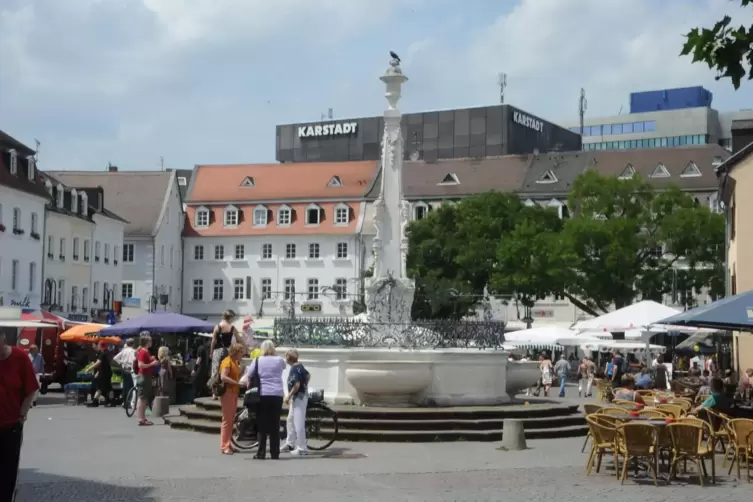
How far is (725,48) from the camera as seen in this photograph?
30.6 feet

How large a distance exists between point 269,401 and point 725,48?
1000 cm

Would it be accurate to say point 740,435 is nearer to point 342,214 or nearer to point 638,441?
point 638,441

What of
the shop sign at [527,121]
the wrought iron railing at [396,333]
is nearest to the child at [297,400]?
the wrought iron railing at [396,333]

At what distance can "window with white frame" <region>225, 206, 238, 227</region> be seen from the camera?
3482 inches

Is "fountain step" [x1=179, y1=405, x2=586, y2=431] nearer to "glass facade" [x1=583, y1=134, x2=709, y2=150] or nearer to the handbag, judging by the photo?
the handbag

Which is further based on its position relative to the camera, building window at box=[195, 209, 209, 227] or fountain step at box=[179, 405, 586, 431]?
building window at box=[195, 209, 209, 227]

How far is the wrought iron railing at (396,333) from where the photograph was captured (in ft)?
75.6

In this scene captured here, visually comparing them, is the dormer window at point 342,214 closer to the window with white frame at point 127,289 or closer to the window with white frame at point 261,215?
the window with white frame at point 261,215

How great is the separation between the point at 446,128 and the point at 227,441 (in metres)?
85.8

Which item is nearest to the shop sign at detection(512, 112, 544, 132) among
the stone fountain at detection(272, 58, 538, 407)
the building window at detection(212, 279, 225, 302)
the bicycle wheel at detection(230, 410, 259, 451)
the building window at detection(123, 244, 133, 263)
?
the building window at detection(212, 279, 225, 302)

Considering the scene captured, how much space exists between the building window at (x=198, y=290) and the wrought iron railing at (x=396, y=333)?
215 ft

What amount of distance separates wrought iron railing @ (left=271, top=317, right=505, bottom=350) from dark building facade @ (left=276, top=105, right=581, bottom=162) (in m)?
71.6

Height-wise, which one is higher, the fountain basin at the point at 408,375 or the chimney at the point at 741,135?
the chimney at the point at 741,135

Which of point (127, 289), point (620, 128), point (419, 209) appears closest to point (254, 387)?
point (127, 289)
